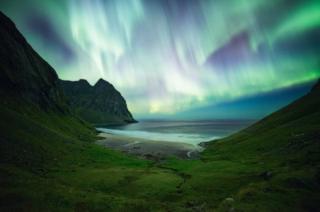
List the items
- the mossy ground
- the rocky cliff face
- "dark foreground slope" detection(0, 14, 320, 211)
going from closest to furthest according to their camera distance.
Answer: the mossy ground, "dark foreground slope" detection(0, 14, 320, 211), the rocky cliff face

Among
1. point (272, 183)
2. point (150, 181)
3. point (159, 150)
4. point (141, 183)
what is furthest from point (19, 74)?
point (272, 183)

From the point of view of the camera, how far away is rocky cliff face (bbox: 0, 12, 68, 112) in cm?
12356

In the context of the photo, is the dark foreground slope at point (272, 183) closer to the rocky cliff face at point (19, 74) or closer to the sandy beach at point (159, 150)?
the sandy beach at point (159, 150)

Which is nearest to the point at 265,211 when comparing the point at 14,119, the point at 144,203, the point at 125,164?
the point at 144,203

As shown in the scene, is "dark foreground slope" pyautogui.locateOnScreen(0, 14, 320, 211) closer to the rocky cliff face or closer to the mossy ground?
the mossy ground

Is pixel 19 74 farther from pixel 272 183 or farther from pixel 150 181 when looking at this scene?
pixel 272 183

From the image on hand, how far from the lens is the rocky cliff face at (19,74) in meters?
124

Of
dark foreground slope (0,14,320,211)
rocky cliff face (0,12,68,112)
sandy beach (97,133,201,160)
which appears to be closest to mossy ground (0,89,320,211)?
dark foreground slope (0,14,320,211)

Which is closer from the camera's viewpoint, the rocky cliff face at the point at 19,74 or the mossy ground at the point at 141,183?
the mossy ground at the point at 141,183

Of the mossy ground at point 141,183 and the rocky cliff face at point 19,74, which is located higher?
the rocky cliff face at point 19,74

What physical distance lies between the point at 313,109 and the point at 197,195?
11641cm

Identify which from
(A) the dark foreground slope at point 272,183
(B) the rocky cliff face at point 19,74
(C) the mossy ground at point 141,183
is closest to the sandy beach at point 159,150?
(C) the mossy ground at point 141,183

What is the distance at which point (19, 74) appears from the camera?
142375 mm

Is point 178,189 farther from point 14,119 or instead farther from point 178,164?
point 14,119
